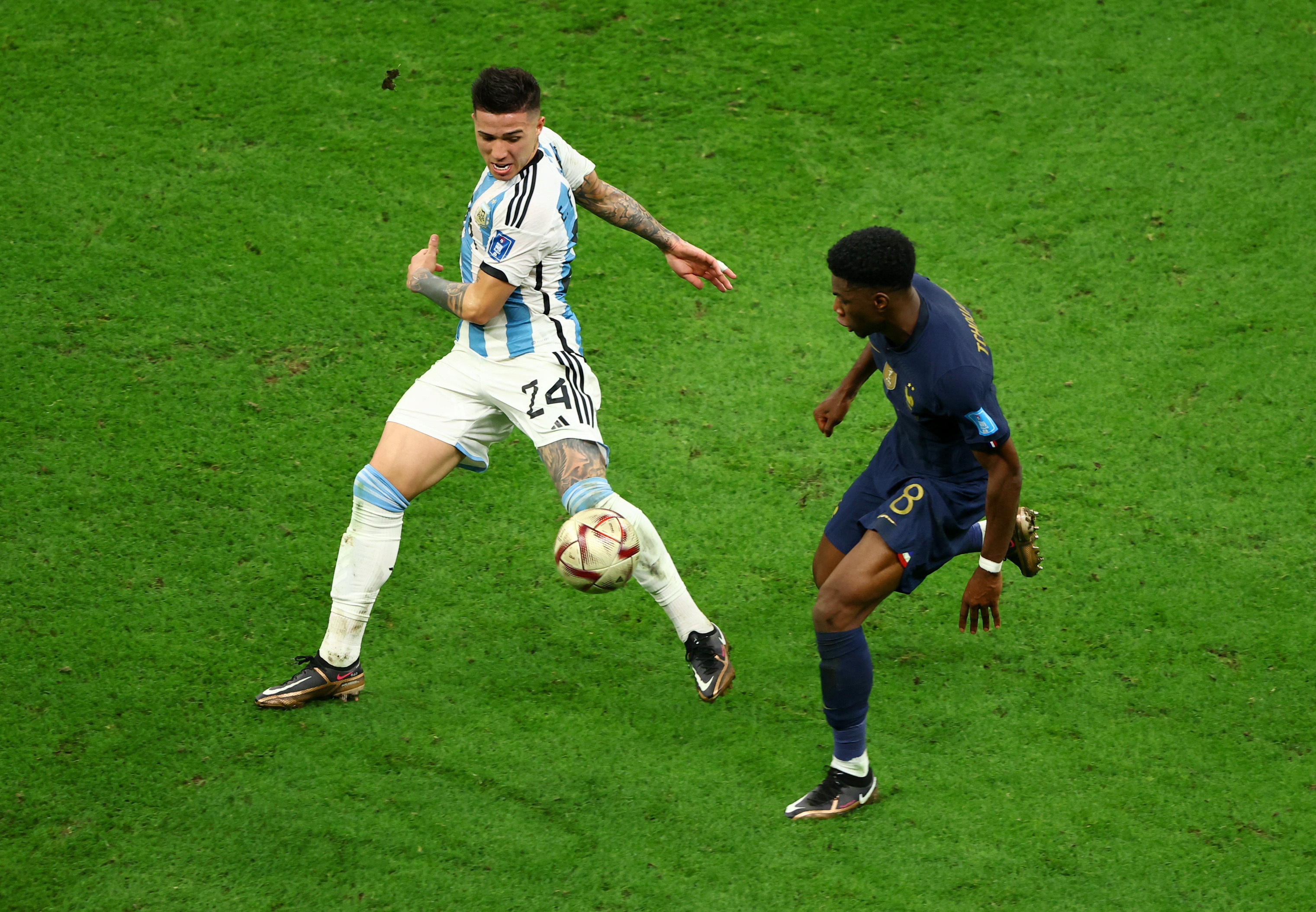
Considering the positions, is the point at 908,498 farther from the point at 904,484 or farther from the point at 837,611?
the point at 837,611

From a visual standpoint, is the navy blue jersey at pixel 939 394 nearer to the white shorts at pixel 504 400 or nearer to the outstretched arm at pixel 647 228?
the outstretched arm at pixel 647 228

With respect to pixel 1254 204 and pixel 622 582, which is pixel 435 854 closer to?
pixel 622 582

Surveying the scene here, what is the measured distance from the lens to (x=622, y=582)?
429cm

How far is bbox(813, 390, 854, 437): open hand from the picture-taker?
4.84 metres

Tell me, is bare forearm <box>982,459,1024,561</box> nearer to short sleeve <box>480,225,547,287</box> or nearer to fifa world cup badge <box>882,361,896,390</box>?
fifa world cup badge <box>882,361,896,390</box>

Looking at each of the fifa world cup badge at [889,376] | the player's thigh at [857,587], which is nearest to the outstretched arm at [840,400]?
the fifa world cup badge at [889,376]

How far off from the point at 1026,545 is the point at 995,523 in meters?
0.79

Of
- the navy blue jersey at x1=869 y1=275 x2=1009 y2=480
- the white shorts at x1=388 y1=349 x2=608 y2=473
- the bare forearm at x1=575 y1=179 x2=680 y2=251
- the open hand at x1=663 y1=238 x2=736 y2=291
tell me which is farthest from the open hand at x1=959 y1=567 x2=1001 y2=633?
the bare forearm at x1=575 y1=179 x2=680 y2=251

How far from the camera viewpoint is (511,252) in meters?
4.35

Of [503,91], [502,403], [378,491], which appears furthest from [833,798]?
[503,91]

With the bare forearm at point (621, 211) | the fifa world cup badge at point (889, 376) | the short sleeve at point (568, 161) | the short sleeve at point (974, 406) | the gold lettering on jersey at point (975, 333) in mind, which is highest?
the short sleeve at point (568, 161)

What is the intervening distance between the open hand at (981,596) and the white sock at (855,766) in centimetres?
61

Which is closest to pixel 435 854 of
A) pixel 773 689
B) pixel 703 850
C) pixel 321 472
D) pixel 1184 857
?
pixel 703 850

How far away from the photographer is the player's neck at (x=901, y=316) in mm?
4004
